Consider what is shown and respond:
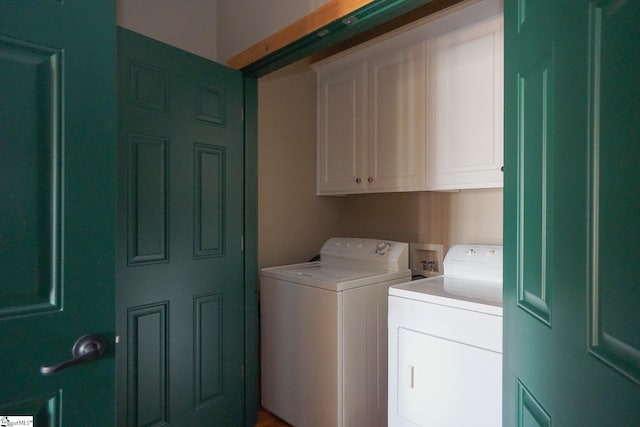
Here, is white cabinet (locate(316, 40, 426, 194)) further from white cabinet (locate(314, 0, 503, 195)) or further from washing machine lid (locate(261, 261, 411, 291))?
washing machine lid (locate(261, 261, 411, 291))

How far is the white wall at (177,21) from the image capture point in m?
1.99

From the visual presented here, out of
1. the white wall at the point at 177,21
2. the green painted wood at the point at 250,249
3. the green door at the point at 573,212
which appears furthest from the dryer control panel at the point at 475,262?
the white wall at the point at 177,21

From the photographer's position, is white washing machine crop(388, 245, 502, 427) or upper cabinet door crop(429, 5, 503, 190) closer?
white washing machine crop(388, 245, 502, 427)

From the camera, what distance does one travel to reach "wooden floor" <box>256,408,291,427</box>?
2.08 meters

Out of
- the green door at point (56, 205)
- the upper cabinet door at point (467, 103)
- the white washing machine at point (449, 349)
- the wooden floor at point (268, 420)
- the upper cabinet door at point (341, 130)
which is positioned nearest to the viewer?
the green door at point (56, 205)

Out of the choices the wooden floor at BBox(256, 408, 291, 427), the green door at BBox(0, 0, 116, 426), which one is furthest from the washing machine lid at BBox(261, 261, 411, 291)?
the green door at BBox(0, 0, 116, 426)

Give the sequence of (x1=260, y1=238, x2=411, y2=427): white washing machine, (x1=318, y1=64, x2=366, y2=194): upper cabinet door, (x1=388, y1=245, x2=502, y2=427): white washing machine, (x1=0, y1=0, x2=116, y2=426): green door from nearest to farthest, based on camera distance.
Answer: (x1=0, y1=0, x2=116, y2=426): green door < (x1=388, y1=245, x2=502, y2=427): white washing machine < (x1=260, y1=238, x2=411, y2=427): white washing machine < (x1=318, y1=64, x2=366, y2=194): upper cabinet door

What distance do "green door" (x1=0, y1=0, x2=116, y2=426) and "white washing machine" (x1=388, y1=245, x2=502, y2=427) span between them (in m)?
1.14

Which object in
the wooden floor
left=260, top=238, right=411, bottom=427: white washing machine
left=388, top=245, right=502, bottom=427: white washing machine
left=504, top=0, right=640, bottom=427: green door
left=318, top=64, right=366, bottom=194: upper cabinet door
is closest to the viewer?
left=504, top=0, right=640, bottom=427: green door

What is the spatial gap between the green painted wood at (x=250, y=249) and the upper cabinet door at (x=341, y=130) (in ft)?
2.00

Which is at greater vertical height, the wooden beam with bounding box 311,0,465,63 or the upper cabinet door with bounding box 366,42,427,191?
the wooden beam with bounding box 311,0,465,63

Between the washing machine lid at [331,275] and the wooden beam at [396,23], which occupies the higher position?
the wooden beam at [396,23]

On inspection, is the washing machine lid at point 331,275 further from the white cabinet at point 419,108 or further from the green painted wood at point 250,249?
the white cabinet at point 419,108

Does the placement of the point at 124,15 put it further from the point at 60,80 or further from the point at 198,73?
the point at 60,80
